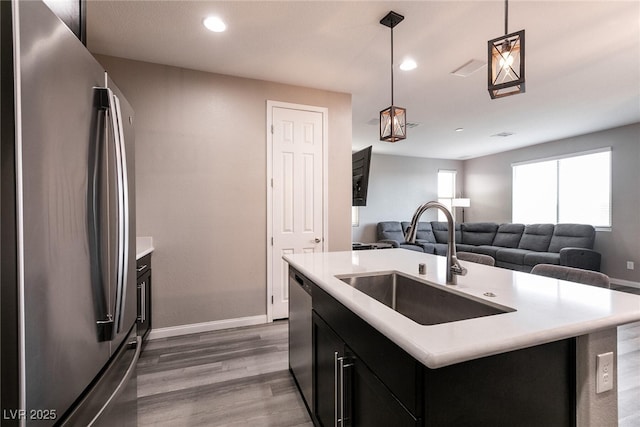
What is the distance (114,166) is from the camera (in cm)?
98

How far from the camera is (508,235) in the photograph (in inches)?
246

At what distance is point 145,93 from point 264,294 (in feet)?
7.83

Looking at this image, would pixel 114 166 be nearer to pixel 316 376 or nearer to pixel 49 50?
pixel 49 50

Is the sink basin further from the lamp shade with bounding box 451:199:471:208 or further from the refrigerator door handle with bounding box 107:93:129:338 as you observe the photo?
the lamp shade with bounding box 451:199:471:208

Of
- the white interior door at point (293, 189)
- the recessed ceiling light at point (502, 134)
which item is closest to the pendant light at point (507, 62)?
the white interior door at point (293, 189)

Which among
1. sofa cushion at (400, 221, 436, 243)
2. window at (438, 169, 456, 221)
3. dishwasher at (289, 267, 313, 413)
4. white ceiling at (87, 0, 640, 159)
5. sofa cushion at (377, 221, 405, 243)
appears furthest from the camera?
window at (438, 169, 456, 221)

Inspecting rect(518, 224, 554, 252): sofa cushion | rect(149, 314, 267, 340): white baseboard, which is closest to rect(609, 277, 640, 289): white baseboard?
rect(518, 224, 554, 252): sofa cushion

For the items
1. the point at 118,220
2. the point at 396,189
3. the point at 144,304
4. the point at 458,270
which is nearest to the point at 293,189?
the point at 144,304

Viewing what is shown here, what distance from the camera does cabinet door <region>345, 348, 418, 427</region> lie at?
846 millimetres

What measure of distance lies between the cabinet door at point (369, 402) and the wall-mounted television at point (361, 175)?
8.64 feet

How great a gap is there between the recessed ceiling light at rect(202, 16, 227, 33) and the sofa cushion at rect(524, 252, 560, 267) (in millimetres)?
5702

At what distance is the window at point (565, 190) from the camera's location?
5219mm

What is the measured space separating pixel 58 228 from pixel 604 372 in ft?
5.50

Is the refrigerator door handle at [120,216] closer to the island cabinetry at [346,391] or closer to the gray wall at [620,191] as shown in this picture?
the island cabinetry at [346,391]
